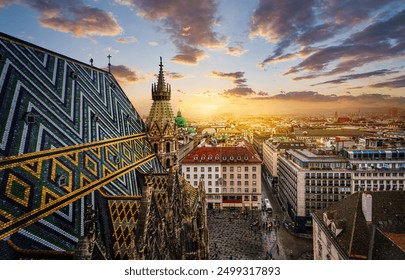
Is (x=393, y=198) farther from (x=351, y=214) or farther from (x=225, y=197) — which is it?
(x=225, y=197)

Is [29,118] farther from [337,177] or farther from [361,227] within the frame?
[337,177]

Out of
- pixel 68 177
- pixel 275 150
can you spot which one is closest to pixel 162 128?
pixel 68 177

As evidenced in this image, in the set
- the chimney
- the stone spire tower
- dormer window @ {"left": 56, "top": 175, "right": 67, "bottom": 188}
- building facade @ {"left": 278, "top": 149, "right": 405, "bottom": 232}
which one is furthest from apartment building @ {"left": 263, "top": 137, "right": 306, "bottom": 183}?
dormer window @ {"left": 56, "top": 175, "right": 67, "bottom": 188}

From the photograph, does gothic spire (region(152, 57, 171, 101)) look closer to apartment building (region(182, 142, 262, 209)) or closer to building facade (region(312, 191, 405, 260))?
building facade (region(312, 191, 405, 260))

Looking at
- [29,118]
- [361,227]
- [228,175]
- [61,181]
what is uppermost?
[29,118]

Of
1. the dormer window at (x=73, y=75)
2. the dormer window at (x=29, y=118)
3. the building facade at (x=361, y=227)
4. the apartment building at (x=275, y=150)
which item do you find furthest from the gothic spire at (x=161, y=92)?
the apartment building at (x=275, y=150)
